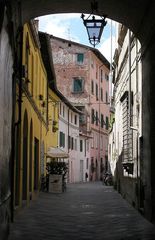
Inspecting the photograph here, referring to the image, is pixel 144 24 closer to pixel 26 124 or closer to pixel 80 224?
pixel 80 224

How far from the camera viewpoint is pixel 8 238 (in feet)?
34.0

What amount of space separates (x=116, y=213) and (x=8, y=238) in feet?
19.1

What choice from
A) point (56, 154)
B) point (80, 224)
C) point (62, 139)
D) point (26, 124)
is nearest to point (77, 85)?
point (62, 139)

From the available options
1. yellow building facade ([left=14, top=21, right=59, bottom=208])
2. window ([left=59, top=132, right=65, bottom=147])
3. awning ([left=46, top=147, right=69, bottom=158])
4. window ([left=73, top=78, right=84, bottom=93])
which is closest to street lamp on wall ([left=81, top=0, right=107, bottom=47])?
yellow building facade ([left=14, top=21, right=59, bottom=208])

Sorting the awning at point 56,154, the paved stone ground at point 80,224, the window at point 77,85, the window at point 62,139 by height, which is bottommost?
the paved stone ground at point 80,224

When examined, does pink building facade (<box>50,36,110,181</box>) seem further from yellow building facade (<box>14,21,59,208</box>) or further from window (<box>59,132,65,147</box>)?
yellow building facade (<box>14,21,59,208</box>)

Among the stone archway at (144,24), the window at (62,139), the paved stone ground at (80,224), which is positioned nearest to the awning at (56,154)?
the window at (62,139)

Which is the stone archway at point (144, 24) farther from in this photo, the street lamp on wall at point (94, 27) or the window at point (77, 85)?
the window at point (77, 85)

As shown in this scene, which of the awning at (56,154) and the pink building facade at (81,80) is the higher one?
the pink building facade at (81,80)

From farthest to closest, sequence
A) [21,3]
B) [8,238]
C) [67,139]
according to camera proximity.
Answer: [67,139] < [21,3] < [8,238]

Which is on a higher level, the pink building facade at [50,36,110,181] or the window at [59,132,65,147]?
the pink building facade at [50,36,110,181]

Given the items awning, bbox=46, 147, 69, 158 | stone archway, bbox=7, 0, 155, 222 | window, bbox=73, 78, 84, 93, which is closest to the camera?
stone archway, bbox=7, 0, 155, 222

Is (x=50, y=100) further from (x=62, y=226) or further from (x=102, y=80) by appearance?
(x=102, y=80)

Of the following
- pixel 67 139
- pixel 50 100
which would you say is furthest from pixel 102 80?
pixel 50 100
